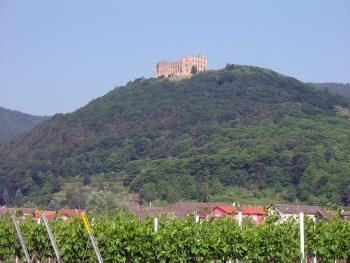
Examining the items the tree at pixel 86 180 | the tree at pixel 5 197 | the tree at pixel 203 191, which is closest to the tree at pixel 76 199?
the tree at pixel 203 191

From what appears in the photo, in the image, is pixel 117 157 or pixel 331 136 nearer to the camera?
pixel 331 136

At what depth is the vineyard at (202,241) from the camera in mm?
16953

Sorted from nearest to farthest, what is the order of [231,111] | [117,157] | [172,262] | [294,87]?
1. [172,262]
2. [117,157]
3. [231,111]
4. [294,87]

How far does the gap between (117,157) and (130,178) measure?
759 inches

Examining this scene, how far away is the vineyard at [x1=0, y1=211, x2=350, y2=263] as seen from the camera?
16953 millimetres

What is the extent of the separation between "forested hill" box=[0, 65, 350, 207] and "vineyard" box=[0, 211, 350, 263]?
81907 millimetres

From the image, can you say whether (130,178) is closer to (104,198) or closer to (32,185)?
(32,185)

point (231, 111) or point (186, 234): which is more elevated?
point (231, 111)

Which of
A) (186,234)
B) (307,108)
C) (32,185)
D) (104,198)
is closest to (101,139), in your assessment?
(32,185)

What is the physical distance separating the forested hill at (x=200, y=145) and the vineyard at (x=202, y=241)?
269ft

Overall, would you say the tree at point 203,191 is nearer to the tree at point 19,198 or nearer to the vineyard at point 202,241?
the tree at point 19,198

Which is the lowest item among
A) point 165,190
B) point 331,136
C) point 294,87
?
point 165,190

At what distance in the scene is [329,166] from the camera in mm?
116250

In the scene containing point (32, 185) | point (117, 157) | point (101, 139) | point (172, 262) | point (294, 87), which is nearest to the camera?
point (172, 262)
